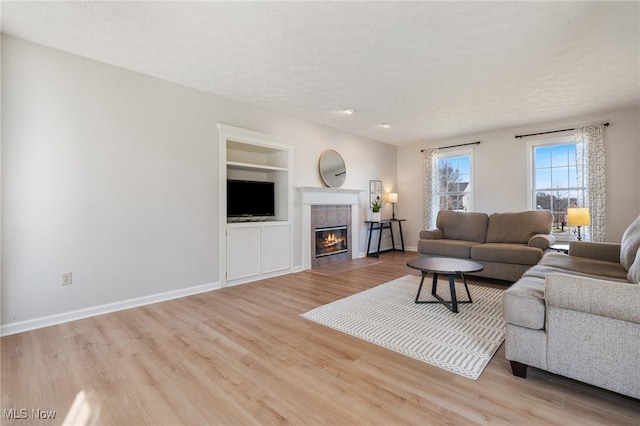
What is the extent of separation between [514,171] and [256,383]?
575cm

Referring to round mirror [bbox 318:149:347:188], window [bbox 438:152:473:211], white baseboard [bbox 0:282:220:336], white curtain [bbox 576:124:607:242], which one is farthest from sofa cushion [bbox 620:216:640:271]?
white baseboard [bbox 0:282:220:336]

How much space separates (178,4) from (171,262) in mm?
2580

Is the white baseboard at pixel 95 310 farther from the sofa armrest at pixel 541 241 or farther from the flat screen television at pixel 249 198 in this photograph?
the sofa armrest at pixel 541 241

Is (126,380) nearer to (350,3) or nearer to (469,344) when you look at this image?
(469,344)

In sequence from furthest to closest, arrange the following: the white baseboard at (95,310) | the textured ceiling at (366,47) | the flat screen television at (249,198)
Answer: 1. the flat screen television at (249,198)
2. the white baseboard at (95,310)
3. the textured ceiling at (366,47)

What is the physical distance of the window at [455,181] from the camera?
6.09 m

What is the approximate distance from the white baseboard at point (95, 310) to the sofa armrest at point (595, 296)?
3479 millimetres

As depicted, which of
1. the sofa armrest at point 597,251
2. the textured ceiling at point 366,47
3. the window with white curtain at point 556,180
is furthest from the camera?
the window with white curtain at point 556,180

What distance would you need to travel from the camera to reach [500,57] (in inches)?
112

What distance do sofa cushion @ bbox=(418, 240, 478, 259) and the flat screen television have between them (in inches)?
101

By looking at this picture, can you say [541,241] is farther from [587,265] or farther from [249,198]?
[249,198]

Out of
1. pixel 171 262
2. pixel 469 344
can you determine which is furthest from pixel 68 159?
pixel 469 344

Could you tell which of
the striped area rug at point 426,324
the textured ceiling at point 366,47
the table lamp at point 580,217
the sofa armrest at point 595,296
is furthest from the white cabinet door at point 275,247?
the table lamp at point 580,217

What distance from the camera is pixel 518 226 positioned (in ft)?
14.4
